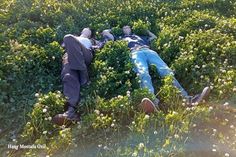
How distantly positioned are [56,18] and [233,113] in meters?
4.83

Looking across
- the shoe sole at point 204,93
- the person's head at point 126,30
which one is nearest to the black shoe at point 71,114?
the shoe sole at point 204,93

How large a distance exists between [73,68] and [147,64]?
4.65 ft

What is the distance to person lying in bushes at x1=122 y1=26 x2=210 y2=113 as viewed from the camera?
21.1 ft

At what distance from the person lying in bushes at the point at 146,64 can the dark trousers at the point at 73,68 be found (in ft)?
3.21

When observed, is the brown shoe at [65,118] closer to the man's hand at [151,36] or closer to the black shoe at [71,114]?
the black shoe at [71,114]

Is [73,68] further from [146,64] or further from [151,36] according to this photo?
[151,36]

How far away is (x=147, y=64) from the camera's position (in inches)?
300

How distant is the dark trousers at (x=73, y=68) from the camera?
695 centimetres

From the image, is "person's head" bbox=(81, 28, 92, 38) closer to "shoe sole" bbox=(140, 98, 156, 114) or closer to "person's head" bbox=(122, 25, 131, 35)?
"person's head" bbox=(122, 25, 131, 35)

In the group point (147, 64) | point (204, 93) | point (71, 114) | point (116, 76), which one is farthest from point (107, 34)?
point (204, 93)

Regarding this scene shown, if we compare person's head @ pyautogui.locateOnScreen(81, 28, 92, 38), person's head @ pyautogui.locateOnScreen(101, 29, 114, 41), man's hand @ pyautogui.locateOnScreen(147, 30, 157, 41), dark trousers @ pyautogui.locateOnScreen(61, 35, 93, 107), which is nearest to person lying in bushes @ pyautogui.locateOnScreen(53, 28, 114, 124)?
dark trousers @ pyautogui.locateOnScreen(61, 35, 93, 107)

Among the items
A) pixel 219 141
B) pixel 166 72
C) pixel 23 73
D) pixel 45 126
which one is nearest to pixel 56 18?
pixel 23 73

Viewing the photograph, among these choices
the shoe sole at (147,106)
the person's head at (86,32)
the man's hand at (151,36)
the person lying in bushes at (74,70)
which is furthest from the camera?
the man's hand at (151,36)

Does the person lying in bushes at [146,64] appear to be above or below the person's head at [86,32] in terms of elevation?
below
